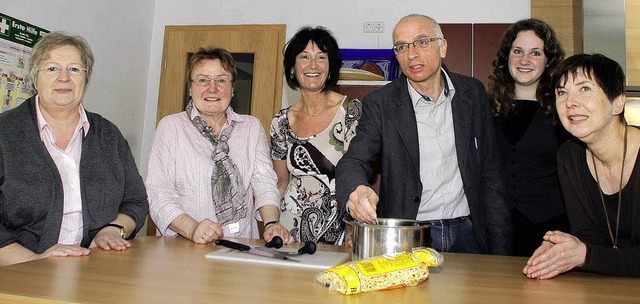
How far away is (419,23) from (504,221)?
744 millimetres

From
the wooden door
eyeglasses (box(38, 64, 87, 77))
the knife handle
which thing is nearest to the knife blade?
the knife handle

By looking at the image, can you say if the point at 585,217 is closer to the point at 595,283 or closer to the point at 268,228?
the point at 595,283

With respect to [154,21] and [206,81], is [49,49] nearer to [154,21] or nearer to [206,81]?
[206,81]

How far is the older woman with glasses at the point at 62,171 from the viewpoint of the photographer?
1505mm

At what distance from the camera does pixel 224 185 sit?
1.87 meters

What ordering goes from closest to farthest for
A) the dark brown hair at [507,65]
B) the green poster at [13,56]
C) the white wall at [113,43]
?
the dark brown hair at [507,65], the green poster at [13,56], the white wall at [113,43]

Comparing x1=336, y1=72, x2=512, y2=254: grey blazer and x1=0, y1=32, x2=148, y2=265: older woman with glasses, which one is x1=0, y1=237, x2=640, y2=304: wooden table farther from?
x1=336, y1=72, x2=512, y2=254: grey blazer

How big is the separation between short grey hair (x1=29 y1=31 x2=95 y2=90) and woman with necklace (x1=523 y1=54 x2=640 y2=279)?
4.80 ft

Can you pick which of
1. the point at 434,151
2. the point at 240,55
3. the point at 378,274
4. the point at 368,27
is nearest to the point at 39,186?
the point at 378,274

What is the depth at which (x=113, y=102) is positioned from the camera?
374 cm

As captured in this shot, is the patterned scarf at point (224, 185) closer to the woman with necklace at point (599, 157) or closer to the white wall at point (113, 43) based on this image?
the woman with necklace at point (599, 157)

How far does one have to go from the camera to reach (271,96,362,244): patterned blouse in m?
2.04

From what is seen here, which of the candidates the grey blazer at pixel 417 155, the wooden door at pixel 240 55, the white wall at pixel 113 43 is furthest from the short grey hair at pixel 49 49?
the wooden door at pixel 240 55

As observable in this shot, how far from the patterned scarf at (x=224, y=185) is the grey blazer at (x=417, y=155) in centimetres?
44
